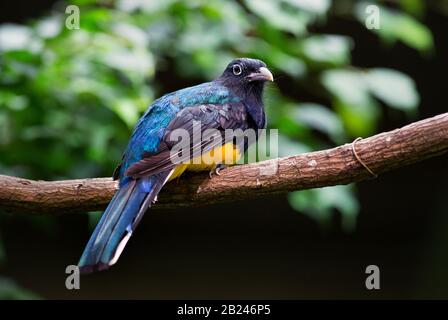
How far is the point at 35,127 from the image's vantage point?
445 cm

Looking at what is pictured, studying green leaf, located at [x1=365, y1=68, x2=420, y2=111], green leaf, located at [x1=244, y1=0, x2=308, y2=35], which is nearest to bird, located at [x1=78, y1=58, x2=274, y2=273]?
green leaf, located at [x1=244, y1=0, x2=308, y2=35]

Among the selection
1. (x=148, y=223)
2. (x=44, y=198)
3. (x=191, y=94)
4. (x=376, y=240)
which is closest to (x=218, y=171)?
(x=191, y=94)

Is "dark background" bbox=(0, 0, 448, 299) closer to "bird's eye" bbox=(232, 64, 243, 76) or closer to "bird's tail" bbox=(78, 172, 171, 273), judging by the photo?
"bird's eye" bbox=(232, 64, 243, 76)

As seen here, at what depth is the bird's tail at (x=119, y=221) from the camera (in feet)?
10.4

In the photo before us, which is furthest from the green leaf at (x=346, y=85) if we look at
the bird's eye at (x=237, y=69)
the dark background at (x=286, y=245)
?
the dark background at (x=286, y=245)

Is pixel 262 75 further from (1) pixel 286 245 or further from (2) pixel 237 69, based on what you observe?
(1) pixel 286 245

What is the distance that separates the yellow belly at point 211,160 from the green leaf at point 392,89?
1.30 meters

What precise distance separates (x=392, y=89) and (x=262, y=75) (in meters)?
0.99

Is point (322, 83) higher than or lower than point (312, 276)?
higher

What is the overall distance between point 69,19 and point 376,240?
405 centimetres

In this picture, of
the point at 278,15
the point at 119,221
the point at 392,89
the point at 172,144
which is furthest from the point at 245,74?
the point at 119,221

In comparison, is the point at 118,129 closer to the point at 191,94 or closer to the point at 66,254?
the point at 191,94

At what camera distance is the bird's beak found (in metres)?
4.14

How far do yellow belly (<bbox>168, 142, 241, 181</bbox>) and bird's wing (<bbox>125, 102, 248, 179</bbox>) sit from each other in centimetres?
4
